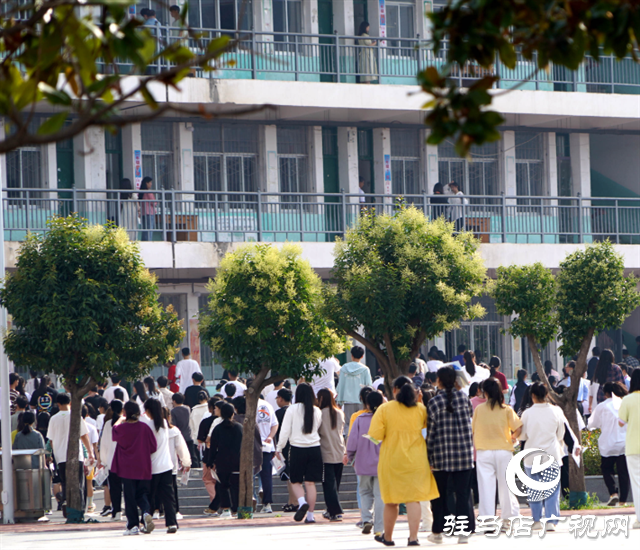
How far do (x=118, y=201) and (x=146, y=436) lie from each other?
9.88 metres

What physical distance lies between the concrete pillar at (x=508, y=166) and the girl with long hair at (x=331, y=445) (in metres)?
15.1

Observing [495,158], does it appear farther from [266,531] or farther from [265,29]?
[266,531]

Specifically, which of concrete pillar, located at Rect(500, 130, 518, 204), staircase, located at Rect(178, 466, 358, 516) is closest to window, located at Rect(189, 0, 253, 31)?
concrete pillar, located at Rect(500, 130, 518, 204)

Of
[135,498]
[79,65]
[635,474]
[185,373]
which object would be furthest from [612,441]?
[79,65]

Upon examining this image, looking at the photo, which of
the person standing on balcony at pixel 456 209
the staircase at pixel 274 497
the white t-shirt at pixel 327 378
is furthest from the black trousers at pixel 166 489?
the person standing on balcony at pixel 456 209

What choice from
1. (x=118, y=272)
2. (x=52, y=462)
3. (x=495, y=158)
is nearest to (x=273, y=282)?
(x=118, y=272)

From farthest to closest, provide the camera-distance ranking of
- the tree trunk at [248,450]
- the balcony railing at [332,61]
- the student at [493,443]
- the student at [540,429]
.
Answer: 1. the balcony railing at [332,61]
2. the tree trunk at [248,450]
3. the student at [540,429]
4. the student at [493,443]

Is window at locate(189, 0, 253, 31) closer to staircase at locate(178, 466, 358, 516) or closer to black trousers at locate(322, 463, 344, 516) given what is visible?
staircase at locate(178, 466, 358, 516)

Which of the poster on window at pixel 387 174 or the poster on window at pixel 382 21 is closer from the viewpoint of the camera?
the poster on window at pixel 382 21

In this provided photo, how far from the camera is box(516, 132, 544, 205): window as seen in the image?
2764cm

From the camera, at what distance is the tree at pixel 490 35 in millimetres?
3525

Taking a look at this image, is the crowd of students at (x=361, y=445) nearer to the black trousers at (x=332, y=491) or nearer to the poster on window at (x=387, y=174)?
the black trousers at (x=332, y=491)

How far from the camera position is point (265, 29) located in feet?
81.5

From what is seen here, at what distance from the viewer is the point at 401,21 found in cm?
2627
